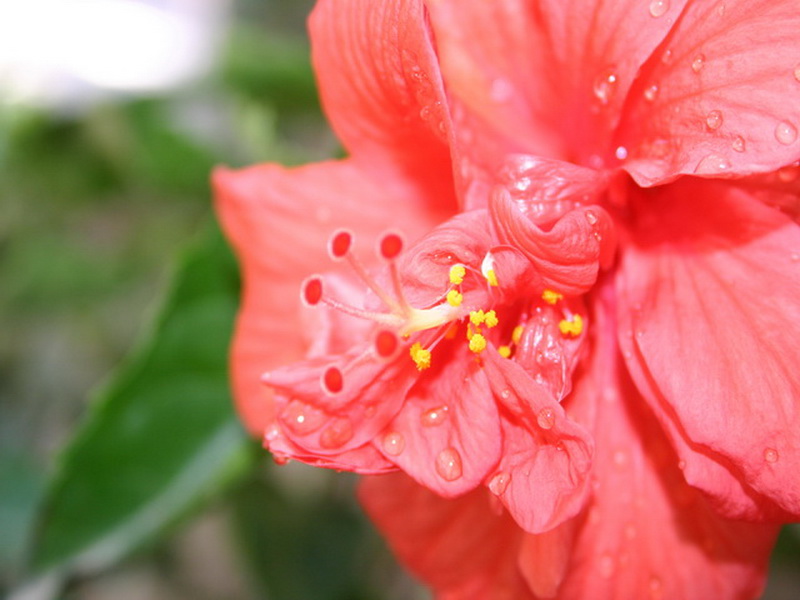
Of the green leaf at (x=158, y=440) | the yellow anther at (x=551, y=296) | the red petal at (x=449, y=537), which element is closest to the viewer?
the yellow anther at (x=551, y=296)

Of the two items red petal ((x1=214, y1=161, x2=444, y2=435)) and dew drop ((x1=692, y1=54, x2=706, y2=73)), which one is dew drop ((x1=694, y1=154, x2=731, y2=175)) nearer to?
dew drop ((x1=692, y1=54, x2=706, y2=73))

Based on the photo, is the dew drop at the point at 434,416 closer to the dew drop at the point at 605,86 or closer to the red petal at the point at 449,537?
the red petal at the point at 449,537

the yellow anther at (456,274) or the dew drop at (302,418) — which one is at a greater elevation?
the yellow anther at (456,274)

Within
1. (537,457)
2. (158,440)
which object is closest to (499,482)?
(537,457)

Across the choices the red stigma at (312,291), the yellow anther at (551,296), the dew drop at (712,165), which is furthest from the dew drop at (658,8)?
the red stigma at (312,291)

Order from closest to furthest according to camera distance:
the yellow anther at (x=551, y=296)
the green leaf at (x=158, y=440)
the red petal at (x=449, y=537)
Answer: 1. the yellow anther at (x=551, y=296)
2. the red petal at (x=449, y=537)
3. the green leaf at (x=158, y=440)

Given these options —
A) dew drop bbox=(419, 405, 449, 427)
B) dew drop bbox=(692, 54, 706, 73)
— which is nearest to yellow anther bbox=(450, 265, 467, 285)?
dew drop bbox=(419, 405, 449, 427)
